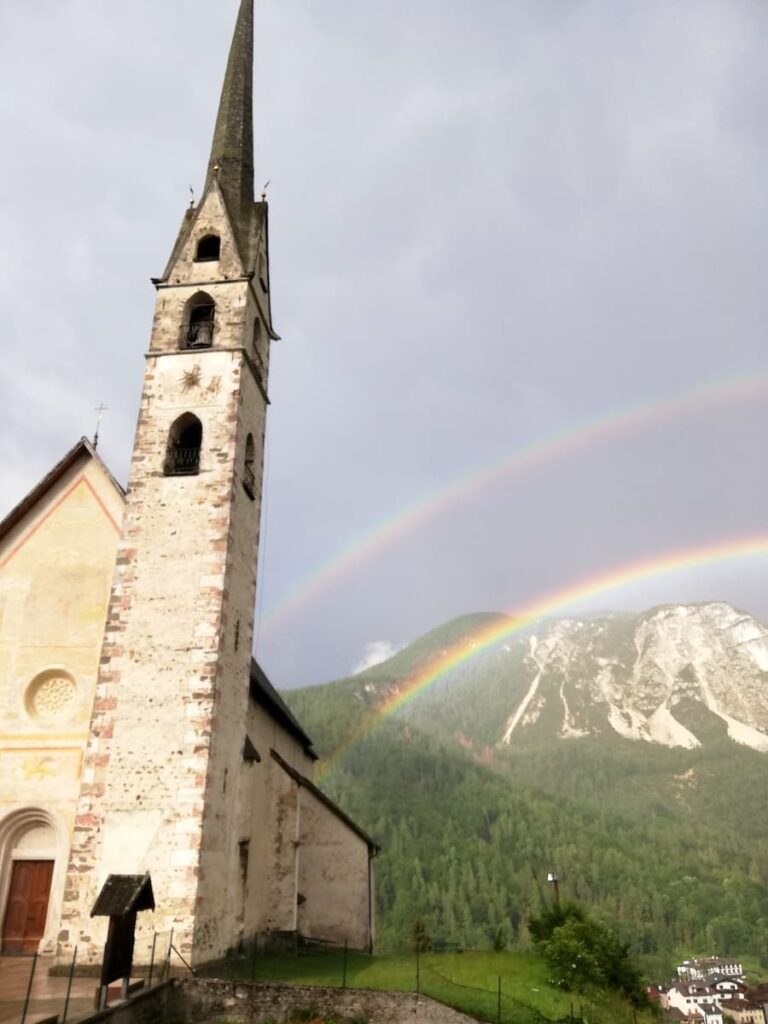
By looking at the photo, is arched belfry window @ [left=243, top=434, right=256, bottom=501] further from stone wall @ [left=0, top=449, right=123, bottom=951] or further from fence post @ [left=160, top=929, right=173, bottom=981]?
fence post @ [left=160, top=929, right=173, bottom=981]

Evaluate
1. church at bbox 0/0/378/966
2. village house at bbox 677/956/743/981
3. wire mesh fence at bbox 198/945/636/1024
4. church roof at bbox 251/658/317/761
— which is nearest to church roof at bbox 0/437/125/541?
church at bbox 0/0/378/966

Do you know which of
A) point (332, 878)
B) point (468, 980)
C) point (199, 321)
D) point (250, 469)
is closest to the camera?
point (468, 980)

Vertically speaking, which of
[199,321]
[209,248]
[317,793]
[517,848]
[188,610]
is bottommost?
[317,793]

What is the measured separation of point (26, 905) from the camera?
746 inches

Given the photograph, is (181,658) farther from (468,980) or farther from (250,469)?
(468,980)

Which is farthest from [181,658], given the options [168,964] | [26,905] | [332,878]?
[332,878]

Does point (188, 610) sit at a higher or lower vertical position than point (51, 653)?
higher

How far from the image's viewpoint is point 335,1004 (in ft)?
48.8

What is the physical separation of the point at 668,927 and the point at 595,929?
383ft

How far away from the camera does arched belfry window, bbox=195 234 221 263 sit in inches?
1002

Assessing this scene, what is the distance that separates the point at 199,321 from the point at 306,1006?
60.1 ft

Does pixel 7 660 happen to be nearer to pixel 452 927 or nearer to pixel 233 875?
pixel 233 875

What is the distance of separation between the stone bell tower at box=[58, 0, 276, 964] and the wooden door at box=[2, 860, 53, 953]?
2.21 metres

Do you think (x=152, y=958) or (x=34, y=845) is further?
(x=34, y=845)
